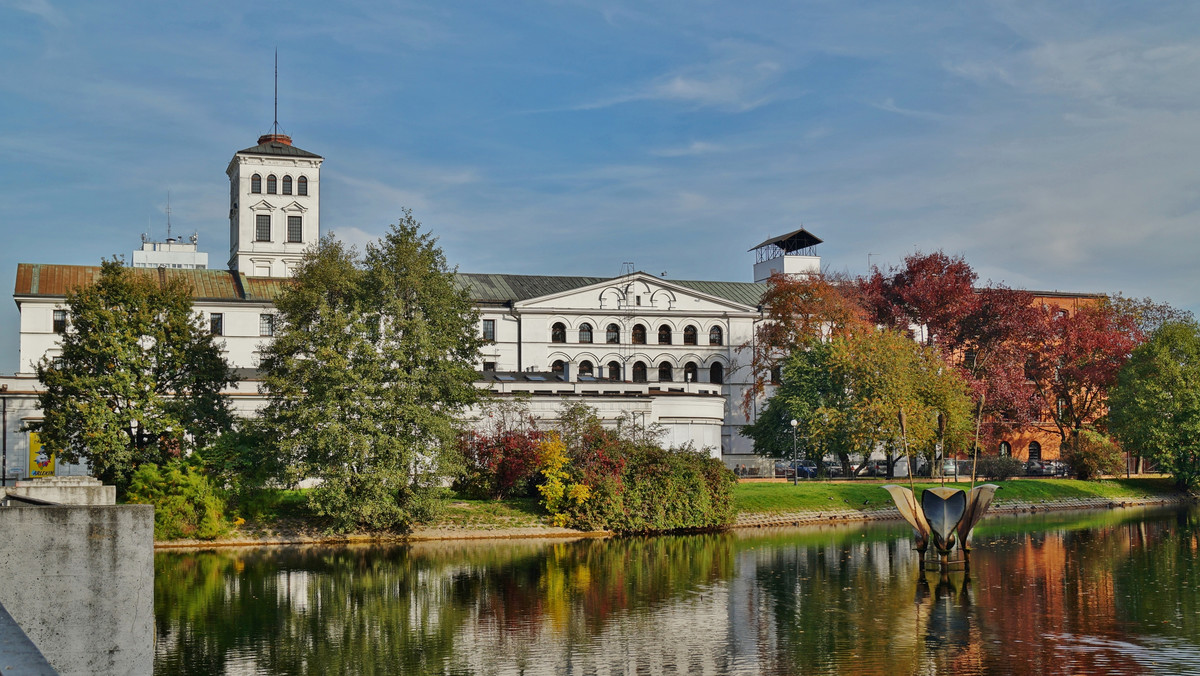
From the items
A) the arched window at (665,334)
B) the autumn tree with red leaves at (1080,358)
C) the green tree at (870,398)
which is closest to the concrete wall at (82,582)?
the green tree at (870,398)

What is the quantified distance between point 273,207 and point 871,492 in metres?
51.0

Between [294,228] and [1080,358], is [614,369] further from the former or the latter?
[1080,358]

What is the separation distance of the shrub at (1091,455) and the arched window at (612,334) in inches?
1252

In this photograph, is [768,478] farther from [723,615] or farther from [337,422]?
[723,615]

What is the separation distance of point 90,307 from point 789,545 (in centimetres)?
2935

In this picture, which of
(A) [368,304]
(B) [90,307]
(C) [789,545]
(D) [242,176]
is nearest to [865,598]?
(C) [789,545]

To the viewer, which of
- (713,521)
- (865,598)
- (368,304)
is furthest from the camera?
(713,521)

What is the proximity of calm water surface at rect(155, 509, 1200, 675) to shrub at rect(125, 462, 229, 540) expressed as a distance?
2.49 metres

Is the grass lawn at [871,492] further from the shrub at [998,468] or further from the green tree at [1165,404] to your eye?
the green tree at [1165,404]

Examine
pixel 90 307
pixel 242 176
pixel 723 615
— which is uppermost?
pixel 242 176

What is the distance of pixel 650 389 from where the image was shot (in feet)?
215

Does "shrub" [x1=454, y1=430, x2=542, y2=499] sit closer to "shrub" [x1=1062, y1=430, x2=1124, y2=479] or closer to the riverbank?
the riverbank

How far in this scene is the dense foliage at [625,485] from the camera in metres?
46.9

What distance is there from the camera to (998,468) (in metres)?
67.2
